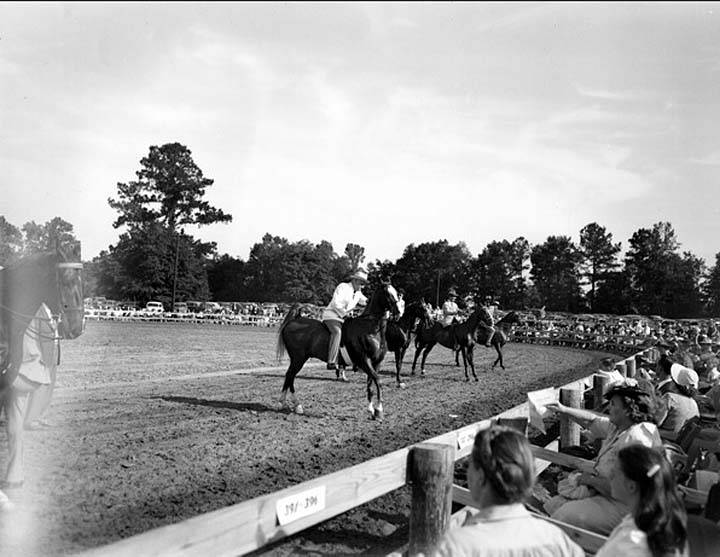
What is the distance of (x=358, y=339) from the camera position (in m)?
10.4

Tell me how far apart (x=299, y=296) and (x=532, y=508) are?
7820 cm

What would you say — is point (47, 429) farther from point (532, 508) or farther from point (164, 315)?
point (164, 315)

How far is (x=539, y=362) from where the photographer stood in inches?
892

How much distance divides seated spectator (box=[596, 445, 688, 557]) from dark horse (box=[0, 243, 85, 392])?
5149 millimetres

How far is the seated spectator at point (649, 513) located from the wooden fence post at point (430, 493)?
3.70 feet

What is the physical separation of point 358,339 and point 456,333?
8.37 metres

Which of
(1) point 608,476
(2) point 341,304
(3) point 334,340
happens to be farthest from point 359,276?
(1) point 608,476

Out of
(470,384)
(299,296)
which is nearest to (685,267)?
(299,296)

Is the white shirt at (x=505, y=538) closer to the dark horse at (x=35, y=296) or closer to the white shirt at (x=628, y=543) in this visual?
the white shirt at (x=628, y=543)

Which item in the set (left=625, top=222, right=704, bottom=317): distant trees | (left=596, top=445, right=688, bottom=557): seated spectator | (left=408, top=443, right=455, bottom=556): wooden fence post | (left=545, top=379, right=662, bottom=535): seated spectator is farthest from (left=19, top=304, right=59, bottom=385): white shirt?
(left=625, top=222, right=704, bottom=317): distant trees

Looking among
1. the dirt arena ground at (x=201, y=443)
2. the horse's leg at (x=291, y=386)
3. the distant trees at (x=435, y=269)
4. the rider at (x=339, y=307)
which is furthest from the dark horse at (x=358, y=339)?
the distant trees at (x=435, y=269)

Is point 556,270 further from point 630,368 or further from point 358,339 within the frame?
point 358,339

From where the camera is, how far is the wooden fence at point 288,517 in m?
2.36

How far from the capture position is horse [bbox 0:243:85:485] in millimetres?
5340
